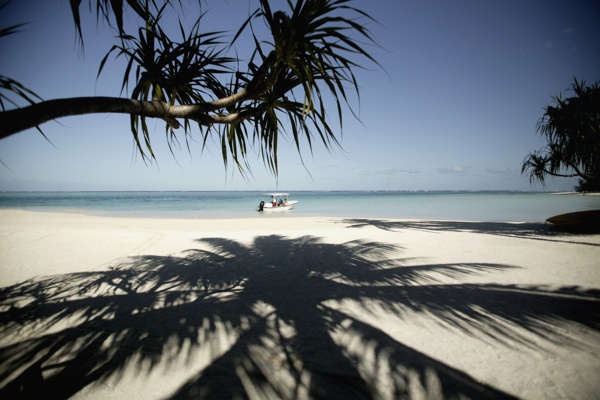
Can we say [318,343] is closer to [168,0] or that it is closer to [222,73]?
[222,73]

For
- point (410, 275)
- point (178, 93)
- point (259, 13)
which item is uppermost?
point (259, 13)

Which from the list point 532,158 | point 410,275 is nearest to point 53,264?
point 410,275

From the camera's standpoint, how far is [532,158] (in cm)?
945

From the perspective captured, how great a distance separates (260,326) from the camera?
9.28 ft

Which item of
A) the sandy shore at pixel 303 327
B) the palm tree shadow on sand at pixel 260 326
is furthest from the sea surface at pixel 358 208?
the palm tree shadow on sand at pixel 260 326

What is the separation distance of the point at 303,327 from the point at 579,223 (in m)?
11.0

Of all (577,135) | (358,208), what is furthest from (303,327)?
(358,208)

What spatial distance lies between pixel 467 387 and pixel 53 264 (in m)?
7.39

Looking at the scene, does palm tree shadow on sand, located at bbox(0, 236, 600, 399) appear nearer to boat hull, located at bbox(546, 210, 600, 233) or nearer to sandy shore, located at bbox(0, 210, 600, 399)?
sandy shore, located at bbox(0, 210, 600, 399)

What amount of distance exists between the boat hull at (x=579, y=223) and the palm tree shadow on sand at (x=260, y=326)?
6537 millimetres

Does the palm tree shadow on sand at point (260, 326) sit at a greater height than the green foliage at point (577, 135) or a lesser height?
lesser

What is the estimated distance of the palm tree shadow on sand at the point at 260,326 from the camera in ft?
6.48

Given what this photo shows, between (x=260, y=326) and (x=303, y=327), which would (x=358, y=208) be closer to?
(x=303, y=327)

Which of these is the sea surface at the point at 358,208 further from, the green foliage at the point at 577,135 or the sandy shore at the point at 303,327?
the sandy shore at the point at 303,327
